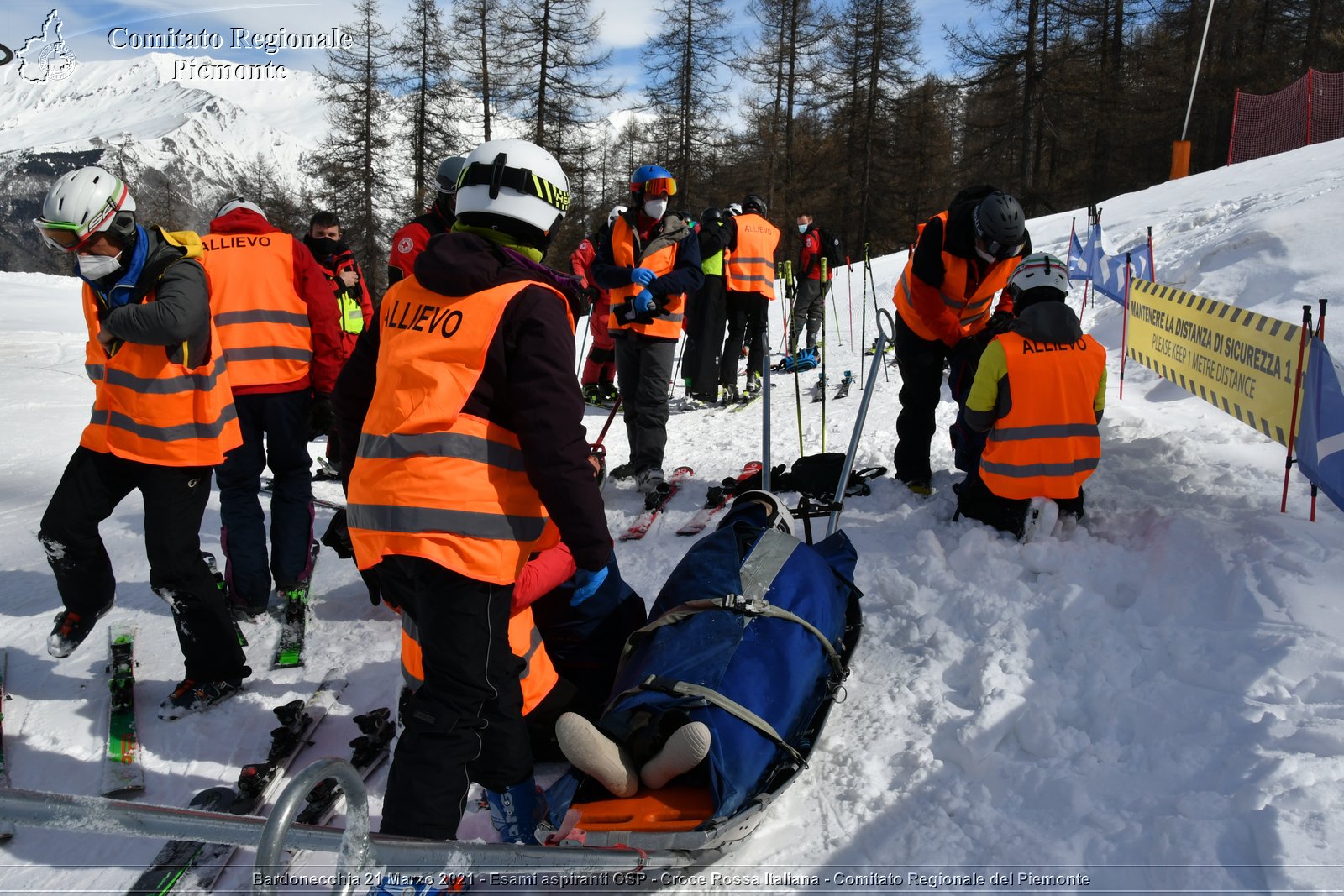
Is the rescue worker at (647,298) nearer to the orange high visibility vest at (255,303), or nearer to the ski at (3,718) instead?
the orange high visibility vest at (255,303)

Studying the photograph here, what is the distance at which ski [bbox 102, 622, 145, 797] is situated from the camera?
2.65m

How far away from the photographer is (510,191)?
210 centimetres

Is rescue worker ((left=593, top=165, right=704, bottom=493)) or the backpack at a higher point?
the backpack

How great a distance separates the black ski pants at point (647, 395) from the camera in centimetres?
518

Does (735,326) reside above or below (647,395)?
above

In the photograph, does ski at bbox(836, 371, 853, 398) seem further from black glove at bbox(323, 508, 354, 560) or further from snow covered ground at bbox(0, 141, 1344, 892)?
black glove at bbox(323, 508, 354, 560)

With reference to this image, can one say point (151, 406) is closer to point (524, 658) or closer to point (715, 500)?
point (524, 658)

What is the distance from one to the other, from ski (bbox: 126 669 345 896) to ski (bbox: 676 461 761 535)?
2.02 meters

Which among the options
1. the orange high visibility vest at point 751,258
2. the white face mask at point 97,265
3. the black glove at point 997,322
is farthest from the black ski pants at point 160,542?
the orange high visibility vest at point 751,258

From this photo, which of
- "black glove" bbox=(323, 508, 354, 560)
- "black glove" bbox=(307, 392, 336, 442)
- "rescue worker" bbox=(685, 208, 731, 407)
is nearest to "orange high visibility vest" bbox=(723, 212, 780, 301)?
"rescue worker" bbox=(685, 208, 731, 407)

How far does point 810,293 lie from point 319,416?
6653mm

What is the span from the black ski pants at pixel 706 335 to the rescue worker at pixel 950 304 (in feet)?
7.97

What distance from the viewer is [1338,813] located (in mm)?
1877

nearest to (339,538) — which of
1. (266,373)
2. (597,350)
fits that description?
(266,373)
